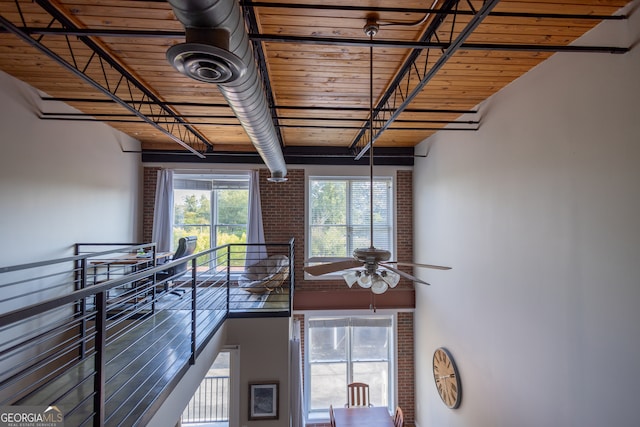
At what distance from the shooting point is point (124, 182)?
535 cm

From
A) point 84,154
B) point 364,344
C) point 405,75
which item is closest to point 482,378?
point 364,344

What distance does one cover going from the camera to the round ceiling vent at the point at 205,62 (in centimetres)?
131

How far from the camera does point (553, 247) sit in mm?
2674

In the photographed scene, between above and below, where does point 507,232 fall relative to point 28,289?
above

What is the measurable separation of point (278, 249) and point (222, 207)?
139 cm

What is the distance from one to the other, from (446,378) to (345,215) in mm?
3217

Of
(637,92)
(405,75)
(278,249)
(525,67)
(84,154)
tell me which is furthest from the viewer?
(278,249)

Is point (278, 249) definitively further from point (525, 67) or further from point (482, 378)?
point (525, 67)

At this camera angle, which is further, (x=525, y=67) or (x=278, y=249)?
(x=278, y=249)

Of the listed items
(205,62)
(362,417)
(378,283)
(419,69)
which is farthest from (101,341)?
(362,417)

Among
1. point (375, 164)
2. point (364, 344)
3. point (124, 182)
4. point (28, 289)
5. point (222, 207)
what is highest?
point (375, 164)

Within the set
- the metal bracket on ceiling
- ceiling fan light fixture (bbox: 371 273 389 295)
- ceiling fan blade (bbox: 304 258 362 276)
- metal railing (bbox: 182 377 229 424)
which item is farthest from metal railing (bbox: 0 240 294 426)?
the metal bracket on ceiling

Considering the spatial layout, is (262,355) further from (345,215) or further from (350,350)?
(345,215)

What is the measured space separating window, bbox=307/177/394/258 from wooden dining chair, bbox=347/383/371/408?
2.38 meters
